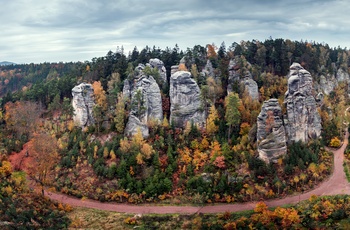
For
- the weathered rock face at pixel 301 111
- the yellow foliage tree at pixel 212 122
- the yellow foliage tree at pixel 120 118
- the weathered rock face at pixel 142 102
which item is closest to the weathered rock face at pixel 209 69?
the weathered rock face at pixel 142 102

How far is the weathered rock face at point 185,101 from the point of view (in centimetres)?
5853

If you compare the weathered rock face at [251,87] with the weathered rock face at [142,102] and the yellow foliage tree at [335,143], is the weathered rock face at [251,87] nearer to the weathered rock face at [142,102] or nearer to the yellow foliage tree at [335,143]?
the yellow foliage tree at [335,143]

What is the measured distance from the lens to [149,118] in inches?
2308

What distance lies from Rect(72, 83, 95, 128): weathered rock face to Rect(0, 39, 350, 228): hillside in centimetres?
20

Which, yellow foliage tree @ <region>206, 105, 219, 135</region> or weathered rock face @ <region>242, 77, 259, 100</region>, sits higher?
weathered rock face @ <region>242, 77, 259, 100</region>

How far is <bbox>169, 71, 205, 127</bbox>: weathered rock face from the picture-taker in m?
58.5

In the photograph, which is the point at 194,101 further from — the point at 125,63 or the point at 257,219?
the point at 257,219

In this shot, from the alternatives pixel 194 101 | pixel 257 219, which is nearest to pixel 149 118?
pixel 194 101

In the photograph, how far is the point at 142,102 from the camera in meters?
57.7

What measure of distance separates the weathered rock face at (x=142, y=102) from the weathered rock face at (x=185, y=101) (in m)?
2.99

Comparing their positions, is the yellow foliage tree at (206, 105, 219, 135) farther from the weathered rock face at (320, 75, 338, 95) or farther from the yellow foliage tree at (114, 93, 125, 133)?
the weathered rock face at (320, 75, 338, 95)

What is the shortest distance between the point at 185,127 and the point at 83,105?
20759 mm

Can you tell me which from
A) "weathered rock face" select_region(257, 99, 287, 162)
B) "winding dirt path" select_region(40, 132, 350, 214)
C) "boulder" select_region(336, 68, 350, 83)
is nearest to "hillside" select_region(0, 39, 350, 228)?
"weathered rock face" select_region(257, 99, 287, 162)

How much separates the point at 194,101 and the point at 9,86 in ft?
406
